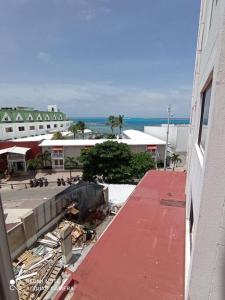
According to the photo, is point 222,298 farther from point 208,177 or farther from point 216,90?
point 216,90

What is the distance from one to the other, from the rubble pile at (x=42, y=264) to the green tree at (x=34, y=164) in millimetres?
17942

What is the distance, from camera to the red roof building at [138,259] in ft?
12.0

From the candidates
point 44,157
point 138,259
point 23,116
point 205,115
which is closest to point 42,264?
point 138,259

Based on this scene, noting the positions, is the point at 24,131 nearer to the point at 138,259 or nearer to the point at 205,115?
the point at 138,259

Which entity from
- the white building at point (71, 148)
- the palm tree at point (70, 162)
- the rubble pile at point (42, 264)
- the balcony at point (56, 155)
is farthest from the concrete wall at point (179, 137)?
the rubble pile at point (42, 264)

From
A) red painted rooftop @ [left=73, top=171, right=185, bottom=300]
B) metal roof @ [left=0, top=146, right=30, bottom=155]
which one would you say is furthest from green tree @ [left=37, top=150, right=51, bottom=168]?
red painted rooftop @ [left=73, top=171, right=185, bottom=300]

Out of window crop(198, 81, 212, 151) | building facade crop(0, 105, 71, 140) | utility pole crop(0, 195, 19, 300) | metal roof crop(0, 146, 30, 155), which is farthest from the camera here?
building facade crop(0, 105, 71, 140)

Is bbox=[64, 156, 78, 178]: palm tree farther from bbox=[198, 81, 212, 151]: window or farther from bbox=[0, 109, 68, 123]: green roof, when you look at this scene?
bbox=[198, 81, 212, 151]: window

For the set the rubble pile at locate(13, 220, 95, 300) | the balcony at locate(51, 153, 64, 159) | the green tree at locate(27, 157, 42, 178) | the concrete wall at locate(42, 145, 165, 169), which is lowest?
the rubble pile at locate(13, 220, 95, 300)

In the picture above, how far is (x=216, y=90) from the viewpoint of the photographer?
2.12 metres

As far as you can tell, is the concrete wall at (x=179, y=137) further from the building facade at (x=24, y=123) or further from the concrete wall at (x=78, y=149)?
the building facade at (x=24, y=123)

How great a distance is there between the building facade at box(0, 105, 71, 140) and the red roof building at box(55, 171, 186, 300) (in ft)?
137

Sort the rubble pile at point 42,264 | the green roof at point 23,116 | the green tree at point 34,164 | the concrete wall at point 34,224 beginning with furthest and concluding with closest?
the green roof at point 23,116, the green tree at point 34,164, the concrete wall at point 34,224, the rubble pile at point 42,264

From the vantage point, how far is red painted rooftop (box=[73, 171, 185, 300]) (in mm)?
3660
